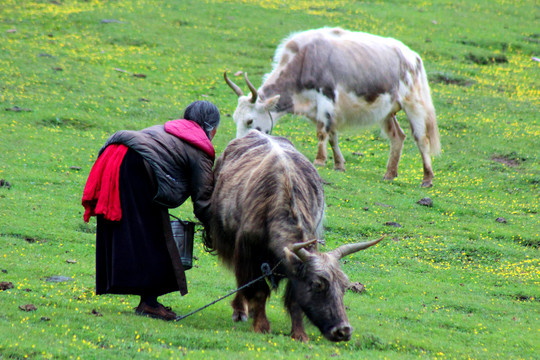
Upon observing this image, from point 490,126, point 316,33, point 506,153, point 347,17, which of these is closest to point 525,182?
point 506,153

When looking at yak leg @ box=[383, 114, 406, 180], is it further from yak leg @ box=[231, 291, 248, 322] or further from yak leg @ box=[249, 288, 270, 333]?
yak leg @ box=[249, 288, 270, 333]

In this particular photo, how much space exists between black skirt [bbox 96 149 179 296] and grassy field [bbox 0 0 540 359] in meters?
0.44

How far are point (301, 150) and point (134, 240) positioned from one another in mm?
11551

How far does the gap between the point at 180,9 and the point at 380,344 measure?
89.6 ft

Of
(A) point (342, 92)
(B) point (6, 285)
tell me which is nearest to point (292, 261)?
(B) point (6, 285)

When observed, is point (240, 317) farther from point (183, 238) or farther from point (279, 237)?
point (279, 237)

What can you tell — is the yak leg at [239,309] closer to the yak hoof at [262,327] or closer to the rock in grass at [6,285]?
the yak hoof at [262,327]

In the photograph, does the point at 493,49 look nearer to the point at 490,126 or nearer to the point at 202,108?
the point at 490,126

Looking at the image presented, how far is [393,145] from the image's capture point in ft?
55.0

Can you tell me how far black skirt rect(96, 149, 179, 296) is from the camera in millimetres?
7059

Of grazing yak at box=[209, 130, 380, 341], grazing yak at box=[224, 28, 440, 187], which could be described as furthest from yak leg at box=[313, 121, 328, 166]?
grazing yak at box=[209, 130, 380, 341]

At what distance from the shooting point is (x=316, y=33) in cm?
1678

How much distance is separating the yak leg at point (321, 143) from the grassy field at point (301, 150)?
764 millimetres

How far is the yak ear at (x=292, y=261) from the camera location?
6410 mm
